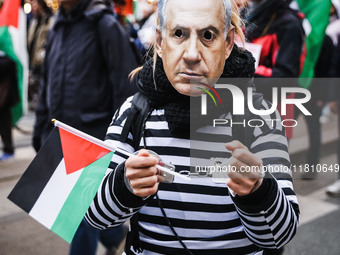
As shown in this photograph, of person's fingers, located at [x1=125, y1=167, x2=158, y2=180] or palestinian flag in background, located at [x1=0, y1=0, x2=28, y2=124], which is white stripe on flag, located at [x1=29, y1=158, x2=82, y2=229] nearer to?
person's fingers, located at [x1=125, y1=167, x2=158, y2=180]

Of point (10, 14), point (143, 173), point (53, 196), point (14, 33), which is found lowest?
point (14, 33)

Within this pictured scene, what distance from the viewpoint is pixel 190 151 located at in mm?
1459

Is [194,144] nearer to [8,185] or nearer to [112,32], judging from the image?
[112,32]

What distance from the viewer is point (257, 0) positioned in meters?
3.44

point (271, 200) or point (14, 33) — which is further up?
point (271, 200)

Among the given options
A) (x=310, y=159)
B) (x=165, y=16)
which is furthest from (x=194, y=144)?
(x=310, y=159)

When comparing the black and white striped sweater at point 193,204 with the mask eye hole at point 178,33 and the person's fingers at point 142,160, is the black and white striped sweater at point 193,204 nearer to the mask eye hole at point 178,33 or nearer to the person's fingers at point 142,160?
the person's fingers at point 142,160

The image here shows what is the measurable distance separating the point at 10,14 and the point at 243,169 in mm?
3557

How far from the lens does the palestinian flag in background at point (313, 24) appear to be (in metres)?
3.53

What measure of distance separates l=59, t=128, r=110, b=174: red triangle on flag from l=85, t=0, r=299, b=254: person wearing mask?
79 mm

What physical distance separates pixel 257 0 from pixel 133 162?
256 centimetres

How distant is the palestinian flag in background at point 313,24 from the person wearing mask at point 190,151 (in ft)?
7.20

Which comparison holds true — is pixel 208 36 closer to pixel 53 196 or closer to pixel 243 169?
pixel 243 169

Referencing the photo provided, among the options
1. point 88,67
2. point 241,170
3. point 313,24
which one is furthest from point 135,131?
point 313,24
